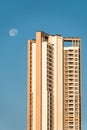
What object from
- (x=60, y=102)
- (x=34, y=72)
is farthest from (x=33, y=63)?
(x=60, y=102)

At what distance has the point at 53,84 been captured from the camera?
7725 cm

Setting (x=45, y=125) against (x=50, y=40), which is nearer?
(x=45, y=125)

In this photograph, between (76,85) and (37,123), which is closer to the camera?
(37,123)

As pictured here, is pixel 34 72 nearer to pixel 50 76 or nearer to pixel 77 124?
pixel 50 76

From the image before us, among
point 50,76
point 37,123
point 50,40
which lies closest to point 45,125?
point 37,123

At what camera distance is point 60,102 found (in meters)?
77.4

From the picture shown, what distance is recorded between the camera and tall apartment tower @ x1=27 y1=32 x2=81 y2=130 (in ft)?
246

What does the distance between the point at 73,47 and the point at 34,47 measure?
6.90 m

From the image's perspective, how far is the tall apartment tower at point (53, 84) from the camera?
246 feet

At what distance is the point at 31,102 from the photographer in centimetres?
7538

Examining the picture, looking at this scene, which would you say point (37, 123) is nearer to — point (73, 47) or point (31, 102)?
point (31, 102)

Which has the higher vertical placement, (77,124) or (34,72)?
(34,72)

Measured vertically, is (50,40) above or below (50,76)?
above

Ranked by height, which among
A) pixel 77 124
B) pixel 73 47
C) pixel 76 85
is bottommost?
pixel 77 124
